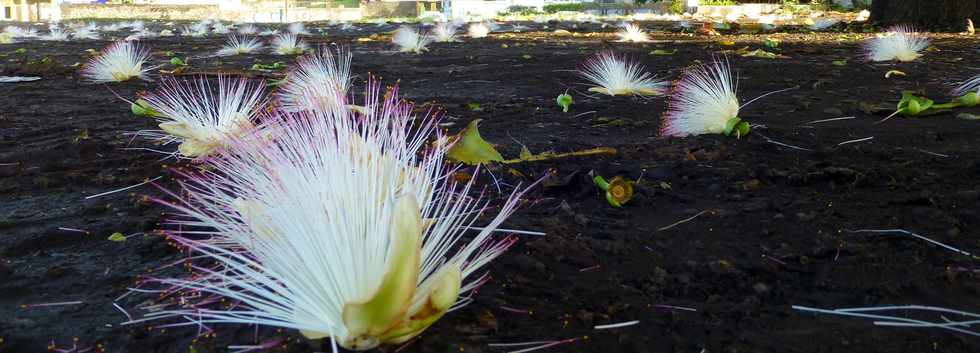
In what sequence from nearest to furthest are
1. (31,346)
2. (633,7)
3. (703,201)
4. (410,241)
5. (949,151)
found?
(410,241) < (31,346) < (703,201) < (949,151) < (633,7)

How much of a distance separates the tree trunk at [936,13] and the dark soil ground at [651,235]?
6085 mm

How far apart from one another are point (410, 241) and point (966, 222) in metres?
1.36

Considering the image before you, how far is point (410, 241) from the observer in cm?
93

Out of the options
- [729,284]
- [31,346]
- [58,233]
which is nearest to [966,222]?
[729,284]

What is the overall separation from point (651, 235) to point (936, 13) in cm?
867

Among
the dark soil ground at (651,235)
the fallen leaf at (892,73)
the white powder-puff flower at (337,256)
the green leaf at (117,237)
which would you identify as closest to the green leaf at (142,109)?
the dark soil ground at (651,235)

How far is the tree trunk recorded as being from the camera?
8.26 meters

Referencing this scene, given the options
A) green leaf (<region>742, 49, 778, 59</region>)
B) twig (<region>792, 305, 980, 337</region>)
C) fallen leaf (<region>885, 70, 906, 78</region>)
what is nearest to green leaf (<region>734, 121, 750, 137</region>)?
twig (<region>792, 305, 980, 337</region>)

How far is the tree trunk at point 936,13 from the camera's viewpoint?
826cm

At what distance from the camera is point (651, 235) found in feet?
5.25

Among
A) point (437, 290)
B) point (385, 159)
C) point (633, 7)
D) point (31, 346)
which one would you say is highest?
Result: point (633, 7)

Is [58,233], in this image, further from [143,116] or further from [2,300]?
[143,116]

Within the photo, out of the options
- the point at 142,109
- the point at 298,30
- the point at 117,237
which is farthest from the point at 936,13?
the point at 298,30

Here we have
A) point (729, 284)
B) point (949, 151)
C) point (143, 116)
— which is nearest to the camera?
point (729, 284)
